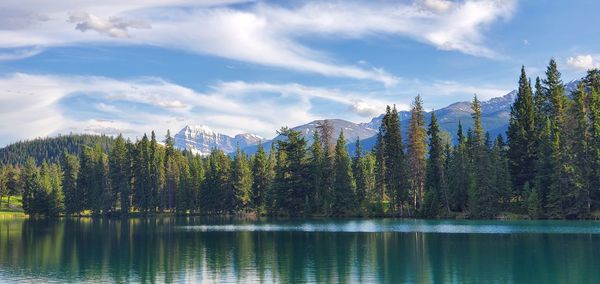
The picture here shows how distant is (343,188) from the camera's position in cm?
12188

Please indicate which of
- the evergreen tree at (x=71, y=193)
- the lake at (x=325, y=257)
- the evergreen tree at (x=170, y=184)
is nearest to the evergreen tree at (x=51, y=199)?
the evergreen tree at (x=71, y=193)

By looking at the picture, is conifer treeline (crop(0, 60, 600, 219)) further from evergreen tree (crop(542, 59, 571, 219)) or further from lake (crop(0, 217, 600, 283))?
lake (crop(0, 217, 600, 283))

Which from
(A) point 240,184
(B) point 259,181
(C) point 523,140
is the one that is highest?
(C) point 523,140

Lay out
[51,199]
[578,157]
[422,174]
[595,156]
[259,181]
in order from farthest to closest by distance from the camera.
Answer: [51,199], [259,181], [422,174], [578,157], [595,156]

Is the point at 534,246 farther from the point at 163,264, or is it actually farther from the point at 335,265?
the point at 163,264

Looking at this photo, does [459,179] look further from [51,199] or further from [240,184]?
[51,199]

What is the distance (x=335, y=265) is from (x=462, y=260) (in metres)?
9.75

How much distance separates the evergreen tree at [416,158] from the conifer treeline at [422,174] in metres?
0.20

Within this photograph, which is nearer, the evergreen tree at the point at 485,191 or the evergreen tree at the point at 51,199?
the evergreen tree at the point at 485,191

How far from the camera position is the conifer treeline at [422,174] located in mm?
96375

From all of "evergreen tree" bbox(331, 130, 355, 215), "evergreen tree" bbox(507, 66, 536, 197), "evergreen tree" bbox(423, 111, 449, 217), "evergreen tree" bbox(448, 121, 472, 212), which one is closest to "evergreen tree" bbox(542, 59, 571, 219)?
"evergreen tree" bbox(507, 66, 536, 197)

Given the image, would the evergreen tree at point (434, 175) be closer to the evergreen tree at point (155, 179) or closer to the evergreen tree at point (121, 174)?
the evergreen tree at point (155, 179)

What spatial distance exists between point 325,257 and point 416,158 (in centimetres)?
6818

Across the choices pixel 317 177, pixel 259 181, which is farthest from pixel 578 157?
pixel 259 181
